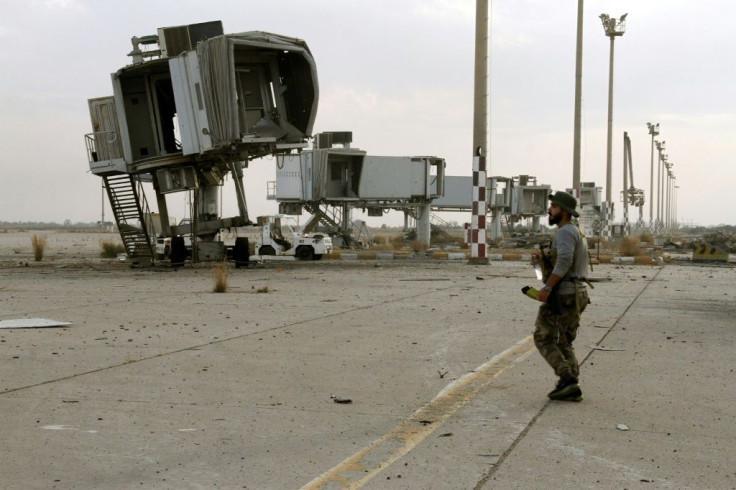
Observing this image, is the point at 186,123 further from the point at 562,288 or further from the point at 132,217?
the point at 562,288

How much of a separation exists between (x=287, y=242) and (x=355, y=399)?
89.0ft

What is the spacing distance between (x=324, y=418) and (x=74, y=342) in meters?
4.76

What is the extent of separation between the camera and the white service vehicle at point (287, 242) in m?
34.1

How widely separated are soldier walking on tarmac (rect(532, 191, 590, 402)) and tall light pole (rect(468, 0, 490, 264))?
2052 cm

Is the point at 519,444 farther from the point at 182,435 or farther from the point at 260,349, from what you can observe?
the point at 260,349

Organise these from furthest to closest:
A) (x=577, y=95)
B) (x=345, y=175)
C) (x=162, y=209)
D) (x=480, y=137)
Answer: (x=345, y=175) → (x=577, y=95) → (x=480, y=137) → (x=162, y=209)

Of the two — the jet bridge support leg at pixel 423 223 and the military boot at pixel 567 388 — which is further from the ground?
the military boot at pixel 567 388

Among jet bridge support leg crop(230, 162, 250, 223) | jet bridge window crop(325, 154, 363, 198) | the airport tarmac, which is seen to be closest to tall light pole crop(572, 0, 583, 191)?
jet bridge window crop(325, 154, 363, 198)

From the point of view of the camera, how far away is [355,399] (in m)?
7.44

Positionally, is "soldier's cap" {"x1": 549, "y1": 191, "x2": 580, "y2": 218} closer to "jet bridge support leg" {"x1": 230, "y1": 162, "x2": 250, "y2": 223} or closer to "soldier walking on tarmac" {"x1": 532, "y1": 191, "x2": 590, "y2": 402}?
"soldier walking on tarmac" {"x1": 532, "y1": 191, "x2": 590, "y2": 402}

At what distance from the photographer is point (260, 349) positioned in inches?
396

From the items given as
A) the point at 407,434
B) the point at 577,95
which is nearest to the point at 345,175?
the point at 577,95

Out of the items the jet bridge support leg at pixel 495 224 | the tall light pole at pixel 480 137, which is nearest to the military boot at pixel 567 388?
the tall light pole at pixel 480 137

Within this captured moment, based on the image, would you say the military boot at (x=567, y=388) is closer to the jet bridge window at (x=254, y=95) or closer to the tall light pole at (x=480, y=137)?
the jet bridge window at (x=254, y=95)
